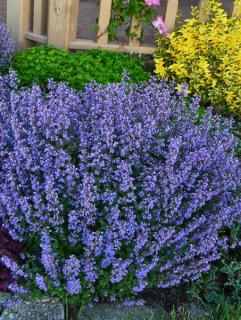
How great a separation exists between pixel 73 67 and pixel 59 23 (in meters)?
0.63

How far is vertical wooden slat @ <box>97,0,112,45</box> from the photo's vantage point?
4129mm

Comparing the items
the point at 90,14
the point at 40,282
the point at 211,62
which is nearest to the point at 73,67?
the point at 211,62

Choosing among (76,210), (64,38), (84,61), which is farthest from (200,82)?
(76,210)

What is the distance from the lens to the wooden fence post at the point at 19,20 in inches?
168

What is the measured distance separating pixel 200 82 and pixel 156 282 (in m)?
2.11

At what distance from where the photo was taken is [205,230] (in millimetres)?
2277

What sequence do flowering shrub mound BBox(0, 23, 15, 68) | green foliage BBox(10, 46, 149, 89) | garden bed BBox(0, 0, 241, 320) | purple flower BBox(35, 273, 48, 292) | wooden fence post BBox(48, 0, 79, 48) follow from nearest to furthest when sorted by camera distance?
purple flower BBox(35, 273, 48, 292)
garden bed BBox(0, 0, 241, 320)
green foliage BBox(10, 46, 149, 89)
flowering shrub mound BBox(0, 23, 15, 68)
wooden fence post BBox(48, 0, 79, 48)

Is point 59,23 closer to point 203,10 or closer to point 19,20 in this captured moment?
point 19,20

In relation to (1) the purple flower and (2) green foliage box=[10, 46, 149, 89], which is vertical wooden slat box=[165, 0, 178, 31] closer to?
(2) green foliage box=[10, 46, 149, 89]

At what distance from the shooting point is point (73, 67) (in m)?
3.70

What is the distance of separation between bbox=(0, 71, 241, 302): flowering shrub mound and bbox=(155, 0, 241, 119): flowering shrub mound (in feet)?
4.89

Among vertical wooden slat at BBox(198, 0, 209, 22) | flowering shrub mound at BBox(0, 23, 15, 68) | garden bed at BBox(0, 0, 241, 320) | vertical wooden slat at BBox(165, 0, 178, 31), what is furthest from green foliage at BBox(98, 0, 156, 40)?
garden bed at BBox(0, 0, 241, 320)

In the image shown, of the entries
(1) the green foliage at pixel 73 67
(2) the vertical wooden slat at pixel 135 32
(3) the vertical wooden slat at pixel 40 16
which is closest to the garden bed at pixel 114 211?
(1) the green foliage at pixel 73 67

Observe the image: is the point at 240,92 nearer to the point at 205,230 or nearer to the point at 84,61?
the point at 84,61
